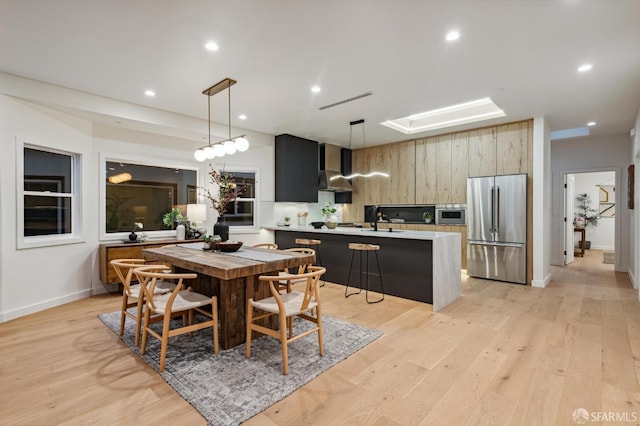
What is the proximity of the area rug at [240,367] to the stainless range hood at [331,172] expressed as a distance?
408 centimetres

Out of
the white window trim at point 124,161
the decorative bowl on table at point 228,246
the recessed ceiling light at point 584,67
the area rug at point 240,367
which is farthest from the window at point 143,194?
the recessed ceiling light at point 584,67

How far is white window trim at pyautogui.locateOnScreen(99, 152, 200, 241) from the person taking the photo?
4.68 metres

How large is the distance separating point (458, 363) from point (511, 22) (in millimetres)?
2736

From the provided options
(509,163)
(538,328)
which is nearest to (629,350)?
(538,328)

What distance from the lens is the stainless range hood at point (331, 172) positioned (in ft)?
22.9

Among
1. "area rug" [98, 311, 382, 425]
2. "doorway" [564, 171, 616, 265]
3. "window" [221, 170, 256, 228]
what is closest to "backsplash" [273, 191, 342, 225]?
"window" [221, 170, 256, 228]

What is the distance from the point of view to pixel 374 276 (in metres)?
4.71

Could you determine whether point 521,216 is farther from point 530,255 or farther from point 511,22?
point 511,22

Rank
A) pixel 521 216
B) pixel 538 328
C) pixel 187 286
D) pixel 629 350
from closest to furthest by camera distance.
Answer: pixel 629 350 → pixel 538 328 → pixel 187 286 → pixel 521 216

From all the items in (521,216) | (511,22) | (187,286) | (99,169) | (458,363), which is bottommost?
(458,363)

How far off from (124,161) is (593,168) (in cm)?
875

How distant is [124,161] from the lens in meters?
4.99

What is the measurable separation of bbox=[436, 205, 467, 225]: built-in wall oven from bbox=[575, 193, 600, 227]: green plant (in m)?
5.60

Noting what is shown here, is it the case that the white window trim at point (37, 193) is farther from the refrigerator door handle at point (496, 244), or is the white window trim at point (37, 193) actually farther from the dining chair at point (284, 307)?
the refrigerator door handle at point (496, 244)
